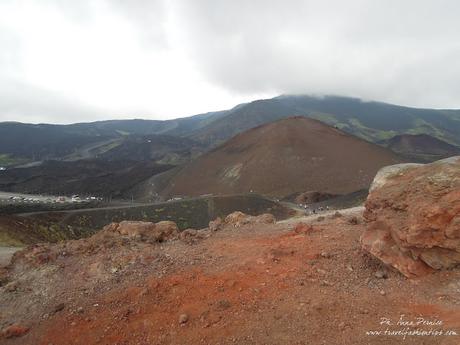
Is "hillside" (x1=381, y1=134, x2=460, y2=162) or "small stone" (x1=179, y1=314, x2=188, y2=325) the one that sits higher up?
"small stone" (x1=179, y1=314, x2=188, y2=325)

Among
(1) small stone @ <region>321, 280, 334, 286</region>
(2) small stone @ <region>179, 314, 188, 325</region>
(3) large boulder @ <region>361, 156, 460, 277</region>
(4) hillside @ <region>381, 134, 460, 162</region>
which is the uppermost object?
(3) large boulder @ <region>361, 156, 460, 277</region>

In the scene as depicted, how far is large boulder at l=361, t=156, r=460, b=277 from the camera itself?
9789 mm

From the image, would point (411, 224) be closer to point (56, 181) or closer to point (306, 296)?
point (306, 296)

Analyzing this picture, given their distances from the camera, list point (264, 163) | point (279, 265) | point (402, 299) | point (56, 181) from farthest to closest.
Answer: point (56, 181) → point (264, 163) → point (279, 265) → point (402, 299)

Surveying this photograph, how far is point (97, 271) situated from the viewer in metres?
13.0

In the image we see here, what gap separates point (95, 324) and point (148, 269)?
8.27 feet

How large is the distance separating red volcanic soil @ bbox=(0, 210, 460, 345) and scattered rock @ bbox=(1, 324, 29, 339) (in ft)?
0.38

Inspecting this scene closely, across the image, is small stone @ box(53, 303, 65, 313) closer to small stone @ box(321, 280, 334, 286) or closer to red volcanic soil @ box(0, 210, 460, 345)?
red volcanic soil @ box(0, 210, 460, 345)

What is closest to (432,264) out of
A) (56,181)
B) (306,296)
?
(306,296)

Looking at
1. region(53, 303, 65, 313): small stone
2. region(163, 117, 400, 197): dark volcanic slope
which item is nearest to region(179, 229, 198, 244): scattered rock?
region(53, 303, 65, 313): small stone

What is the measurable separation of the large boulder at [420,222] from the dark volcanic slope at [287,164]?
6563cm

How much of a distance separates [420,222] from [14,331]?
34.2ft

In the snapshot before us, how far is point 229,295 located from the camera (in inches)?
420

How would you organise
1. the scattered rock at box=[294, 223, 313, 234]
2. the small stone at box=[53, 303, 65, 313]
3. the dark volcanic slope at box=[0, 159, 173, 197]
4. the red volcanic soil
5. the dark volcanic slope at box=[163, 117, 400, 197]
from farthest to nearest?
1. the dark volcanic slope at box=[0, 159, 173, 197]
2. the dark volcanic slope at box=[163, 117, 400, 197]
3. the scattered rock at box=[294, 223, 313, 234]
4. the small stone at box=[53, 303, 65, 313]
5. the red volcanic soil
